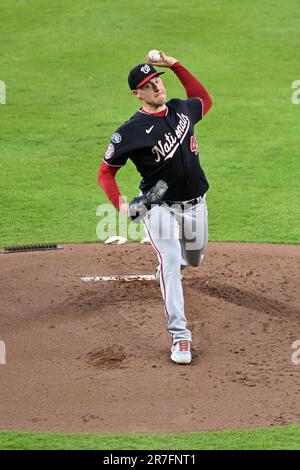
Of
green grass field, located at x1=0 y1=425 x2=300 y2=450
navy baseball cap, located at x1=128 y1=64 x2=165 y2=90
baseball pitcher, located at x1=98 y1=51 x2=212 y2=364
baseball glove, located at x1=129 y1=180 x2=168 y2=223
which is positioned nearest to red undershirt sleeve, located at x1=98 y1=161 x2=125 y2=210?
baseball pitcher, located at x1=98 y1=51 x2=212 y2=364

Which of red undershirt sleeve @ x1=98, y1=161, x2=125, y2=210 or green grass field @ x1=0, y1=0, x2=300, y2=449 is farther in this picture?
green grass field @ x1=0, y1=0, x2=300, y2=449

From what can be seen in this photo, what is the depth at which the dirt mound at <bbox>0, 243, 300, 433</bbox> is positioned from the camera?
23.8 feet

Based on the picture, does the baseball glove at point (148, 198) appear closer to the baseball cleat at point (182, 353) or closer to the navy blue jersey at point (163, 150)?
the navy blue jersey at point (163, 150)

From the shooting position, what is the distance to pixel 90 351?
8305mm

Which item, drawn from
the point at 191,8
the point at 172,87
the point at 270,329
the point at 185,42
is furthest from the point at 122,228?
the point at 191,8

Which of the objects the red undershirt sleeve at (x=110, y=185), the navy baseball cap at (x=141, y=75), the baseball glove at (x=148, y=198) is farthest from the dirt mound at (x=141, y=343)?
the navy baseball cap at (x=141, y=75)

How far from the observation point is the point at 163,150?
827 cm

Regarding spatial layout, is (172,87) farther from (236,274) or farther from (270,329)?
(270,329)

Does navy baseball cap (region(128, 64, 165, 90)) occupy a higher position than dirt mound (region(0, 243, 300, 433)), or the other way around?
navy baseball cap (region(128, 64, 165, 90))

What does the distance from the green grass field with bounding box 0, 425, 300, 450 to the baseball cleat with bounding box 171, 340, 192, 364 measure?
1.17 m

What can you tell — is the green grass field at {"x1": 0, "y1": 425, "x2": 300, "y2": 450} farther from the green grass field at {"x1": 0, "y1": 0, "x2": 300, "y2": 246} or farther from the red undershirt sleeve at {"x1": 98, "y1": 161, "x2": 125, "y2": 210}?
the green grass field at {"x1": 0, "y1": 0, "x2": 300, "y2": 246}

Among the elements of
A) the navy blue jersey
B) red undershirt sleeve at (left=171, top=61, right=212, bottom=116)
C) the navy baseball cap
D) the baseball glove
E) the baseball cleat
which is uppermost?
red undershirt sleeve at (left=171, top=61, right=212, bottom=116)

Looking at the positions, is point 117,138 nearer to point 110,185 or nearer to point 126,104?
point 110,185

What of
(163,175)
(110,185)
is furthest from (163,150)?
(110,185)
